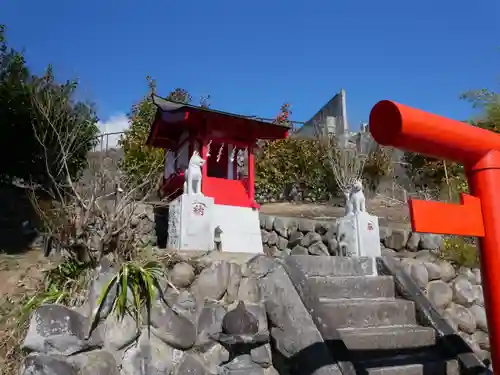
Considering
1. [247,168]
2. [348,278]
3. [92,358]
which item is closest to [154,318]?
[92,358]

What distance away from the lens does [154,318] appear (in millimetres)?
3541

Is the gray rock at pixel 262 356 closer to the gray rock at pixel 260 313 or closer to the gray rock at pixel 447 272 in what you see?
the gray rock at pixel 260 313

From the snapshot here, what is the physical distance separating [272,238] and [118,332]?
18.5ft

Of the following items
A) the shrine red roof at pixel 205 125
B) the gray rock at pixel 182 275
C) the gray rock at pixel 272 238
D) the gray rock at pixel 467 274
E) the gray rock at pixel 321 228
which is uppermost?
the shrine red roof at pixel 205 125

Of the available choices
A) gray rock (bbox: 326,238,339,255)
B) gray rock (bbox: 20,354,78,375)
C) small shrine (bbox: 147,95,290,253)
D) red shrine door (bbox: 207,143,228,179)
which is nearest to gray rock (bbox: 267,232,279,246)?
gray rock (bbox: 326,238,339,255)

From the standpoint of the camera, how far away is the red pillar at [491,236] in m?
1.74

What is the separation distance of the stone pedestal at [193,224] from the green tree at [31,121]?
Answer: 3.58 metres

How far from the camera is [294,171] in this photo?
13109 millimetres

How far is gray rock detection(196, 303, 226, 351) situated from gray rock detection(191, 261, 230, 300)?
109 mm

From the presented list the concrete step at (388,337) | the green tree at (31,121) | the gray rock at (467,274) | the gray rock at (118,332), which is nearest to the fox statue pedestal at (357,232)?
the gray rock at (467,274)

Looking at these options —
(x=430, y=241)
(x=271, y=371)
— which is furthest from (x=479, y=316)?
(x=271, y=371)

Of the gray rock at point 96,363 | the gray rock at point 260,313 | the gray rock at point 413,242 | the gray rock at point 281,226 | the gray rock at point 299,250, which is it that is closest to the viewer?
the gray rock at point 96,363

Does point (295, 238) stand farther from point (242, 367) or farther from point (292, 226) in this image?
point (242, 367)

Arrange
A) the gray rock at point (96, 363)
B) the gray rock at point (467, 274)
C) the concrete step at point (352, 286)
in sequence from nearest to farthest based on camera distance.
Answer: the gray rock at point (96, 363)
the concrete step at point (352, 286)
the gray rock at point (467, 274)
